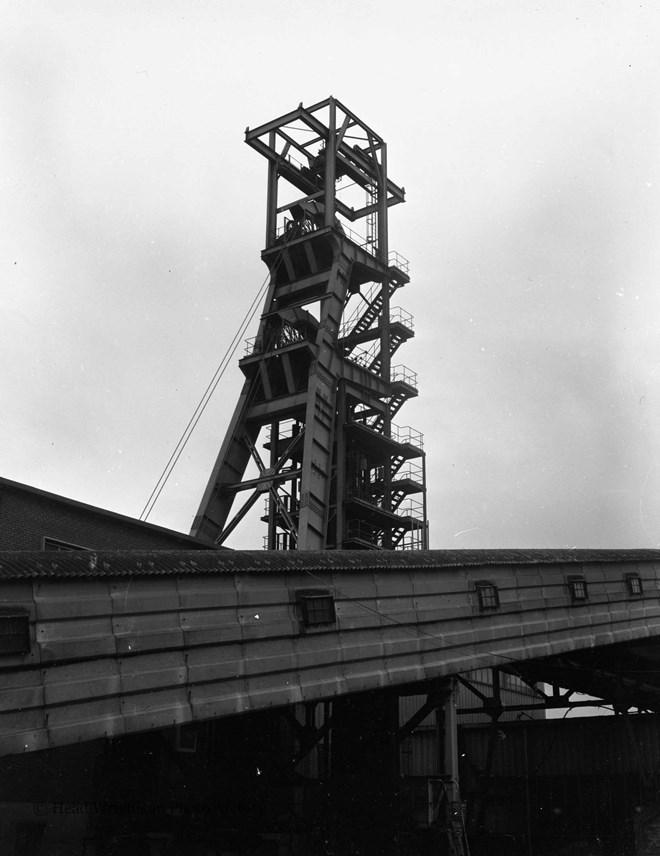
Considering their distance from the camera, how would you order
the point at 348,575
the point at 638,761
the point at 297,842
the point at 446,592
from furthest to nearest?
1. the point at 638,761
2. the point at 297,842
3. the point at 446,592
4. the point at 348,575

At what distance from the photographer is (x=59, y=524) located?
70.9ft

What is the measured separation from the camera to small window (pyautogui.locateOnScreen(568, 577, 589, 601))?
71.6 feet

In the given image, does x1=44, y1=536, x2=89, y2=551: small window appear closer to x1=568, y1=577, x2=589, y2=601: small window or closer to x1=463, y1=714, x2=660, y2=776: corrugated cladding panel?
x1=568, y1=577, x2=589, y2=601: small window

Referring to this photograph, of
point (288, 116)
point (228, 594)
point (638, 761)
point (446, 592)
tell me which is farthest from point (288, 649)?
point (288, 116)

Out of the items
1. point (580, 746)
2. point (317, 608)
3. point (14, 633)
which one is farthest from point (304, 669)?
point (580, 746)

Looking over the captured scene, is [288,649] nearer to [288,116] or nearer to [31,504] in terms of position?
[31,504]

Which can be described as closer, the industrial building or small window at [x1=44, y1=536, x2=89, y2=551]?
the industrial building

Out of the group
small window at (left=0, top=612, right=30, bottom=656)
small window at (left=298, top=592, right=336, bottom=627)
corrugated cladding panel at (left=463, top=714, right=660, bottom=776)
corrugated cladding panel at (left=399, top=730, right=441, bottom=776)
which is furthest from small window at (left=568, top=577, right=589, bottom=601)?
small window at (left=0, top=612, right=30, bottom=656)

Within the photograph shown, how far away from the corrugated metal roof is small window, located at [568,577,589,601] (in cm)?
45

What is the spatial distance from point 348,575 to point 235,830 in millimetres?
6815

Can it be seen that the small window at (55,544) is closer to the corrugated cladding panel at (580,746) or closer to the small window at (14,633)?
the small window at (14,633)

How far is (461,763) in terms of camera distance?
27672 mm

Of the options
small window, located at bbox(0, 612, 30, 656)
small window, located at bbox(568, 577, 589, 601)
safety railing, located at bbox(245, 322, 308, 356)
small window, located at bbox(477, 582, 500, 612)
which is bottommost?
small window, located at bbox(0, 612, 30, 656)

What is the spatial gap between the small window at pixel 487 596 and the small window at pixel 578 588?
10.6 ft
